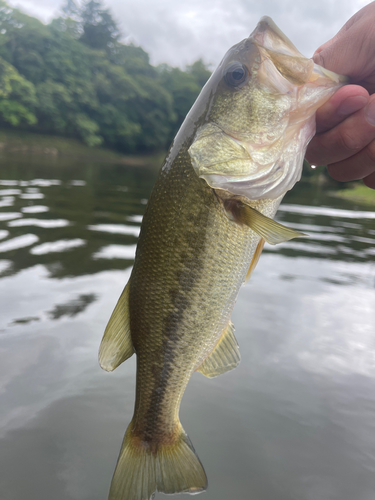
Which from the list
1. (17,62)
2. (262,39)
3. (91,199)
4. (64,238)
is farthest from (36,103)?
(262,39)

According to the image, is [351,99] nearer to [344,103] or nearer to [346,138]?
[344,103]

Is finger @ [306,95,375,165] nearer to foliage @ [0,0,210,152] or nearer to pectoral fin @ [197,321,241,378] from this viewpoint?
pectoral fin @ [197,321,241,378]

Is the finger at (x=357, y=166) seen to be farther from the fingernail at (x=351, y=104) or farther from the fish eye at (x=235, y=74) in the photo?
the fish eye at (x=235, y=74)

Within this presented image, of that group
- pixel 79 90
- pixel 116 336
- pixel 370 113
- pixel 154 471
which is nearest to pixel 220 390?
pixel 154 471

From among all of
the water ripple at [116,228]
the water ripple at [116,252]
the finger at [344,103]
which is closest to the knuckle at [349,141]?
the finger at [344,103]

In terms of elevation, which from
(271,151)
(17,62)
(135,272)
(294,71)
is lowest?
(135,272)

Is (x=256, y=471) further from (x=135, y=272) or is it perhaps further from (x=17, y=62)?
(x=17, y=62)

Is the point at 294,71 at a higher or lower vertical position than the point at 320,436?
higher
